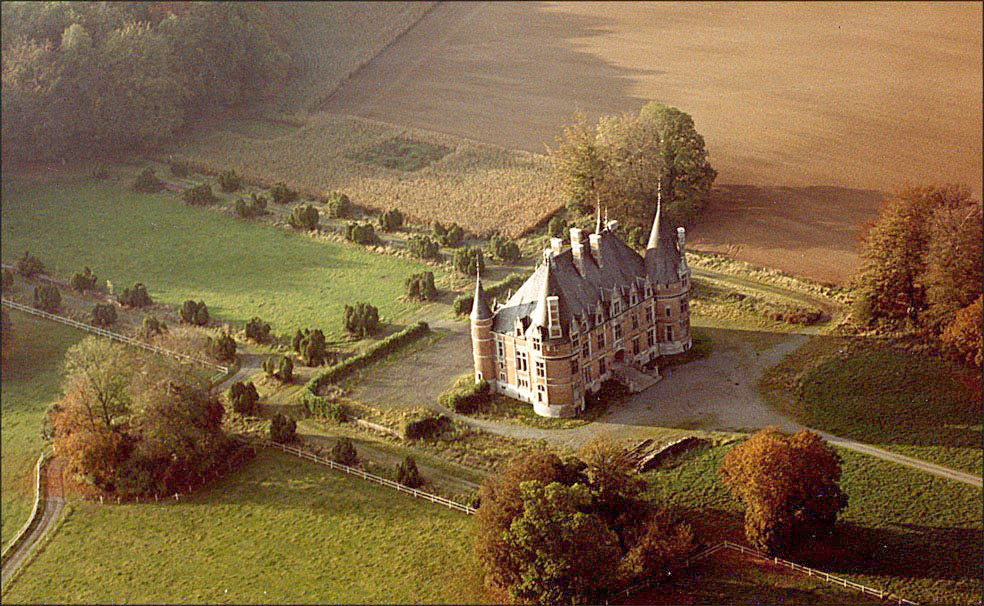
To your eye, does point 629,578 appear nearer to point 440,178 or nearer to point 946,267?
point 946,267

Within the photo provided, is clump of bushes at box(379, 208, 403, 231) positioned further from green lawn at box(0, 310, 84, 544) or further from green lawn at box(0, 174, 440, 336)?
green lawn at box(0, 310, 84, 544)

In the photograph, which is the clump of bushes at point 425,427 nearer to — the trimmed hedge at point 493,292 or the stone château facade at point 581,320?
the stone château facade at point 581,320

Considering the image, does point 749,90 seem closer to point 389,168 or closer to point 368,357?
point 389,168

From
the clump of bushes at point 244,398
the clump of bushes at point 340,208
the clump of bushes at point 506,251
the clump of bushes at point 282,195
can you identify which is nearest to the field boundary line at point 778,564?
the clump of bushes at point 244,398

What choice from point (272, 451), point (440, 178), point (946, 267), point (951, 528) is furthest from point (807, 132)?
point (272, 451)

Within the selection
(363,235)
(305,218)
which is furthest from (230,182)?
(363,235)

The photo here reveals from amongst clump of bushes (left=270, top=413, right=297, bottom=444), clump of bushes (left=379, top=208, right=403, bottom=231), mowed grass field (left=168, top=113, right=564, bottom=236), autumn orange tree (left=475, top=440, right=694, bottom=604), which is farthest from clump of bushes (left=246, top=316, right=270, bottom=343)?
autumn orange tree (left=475, top=440, right=694, bottom=604)
